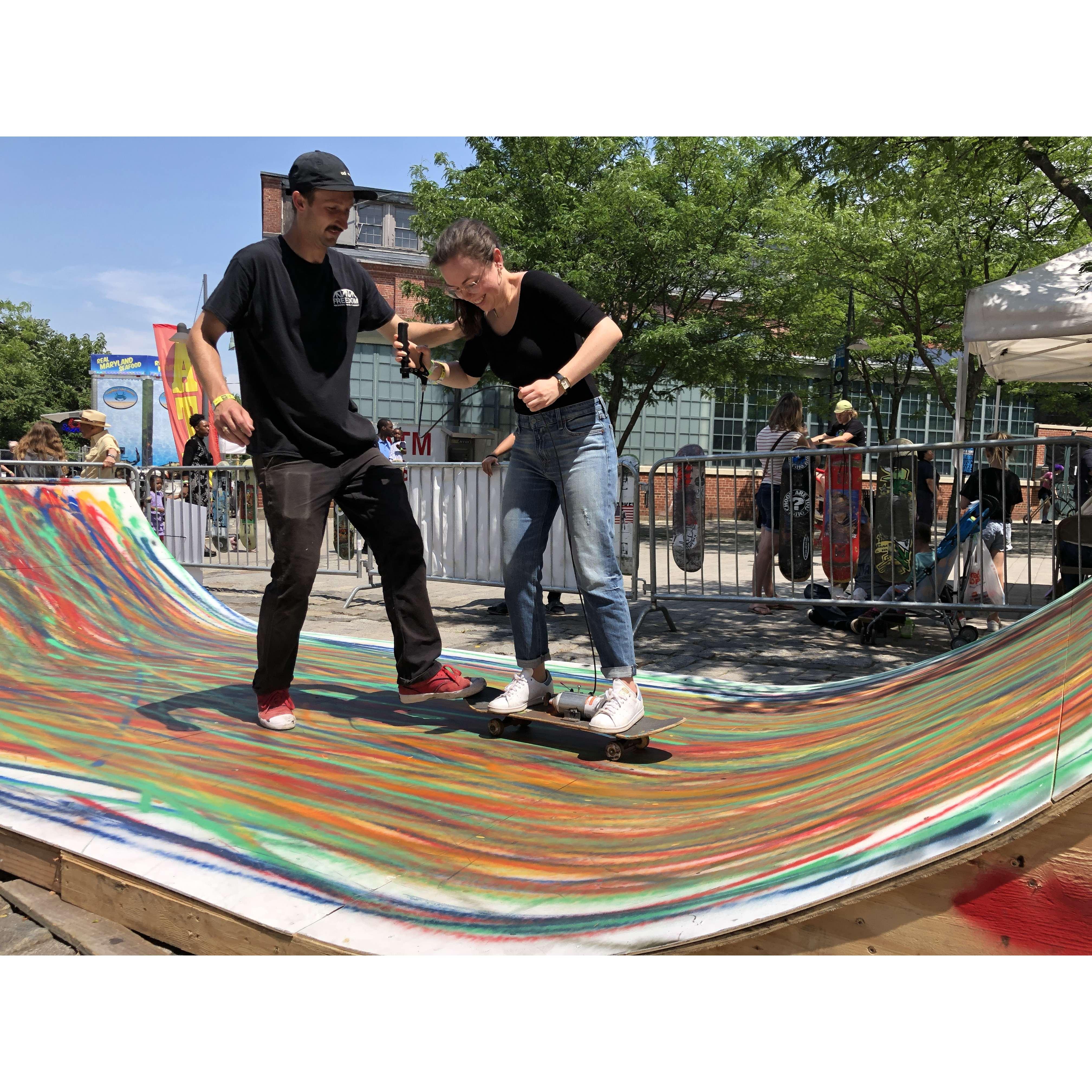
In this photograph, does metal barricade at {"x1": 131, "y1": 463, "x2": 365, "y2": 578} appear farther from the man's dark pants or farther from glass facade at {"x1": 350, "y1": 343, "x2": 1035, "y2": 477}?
glass facade at {"x1": 350, "y1": 343, "x2": 1035, "y2": 477}

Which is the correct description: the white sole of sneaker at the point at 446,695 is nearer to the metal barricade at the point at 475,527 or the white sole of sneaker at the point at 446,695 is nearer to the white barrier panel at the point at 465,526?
the metal barricade at the point at 475,527

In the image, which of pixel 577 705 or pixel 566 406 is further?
pixel 577 705

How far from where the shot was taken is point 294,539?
3641 millimetres

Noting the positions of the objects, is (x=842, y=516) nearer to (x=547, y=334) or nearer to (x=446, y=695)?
(x=446, y=695)

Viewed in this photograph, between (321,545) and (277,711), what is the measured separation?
73 cm

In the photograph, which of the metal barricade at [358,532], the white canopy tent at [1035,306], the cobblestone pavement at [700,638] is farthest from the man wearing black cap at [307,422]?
the white canopy tent at [1035,306]

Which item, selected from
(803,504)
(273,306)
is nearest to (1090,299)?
(803,504)

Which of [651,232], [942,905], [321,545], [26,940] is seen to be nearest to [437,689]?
[321,545]

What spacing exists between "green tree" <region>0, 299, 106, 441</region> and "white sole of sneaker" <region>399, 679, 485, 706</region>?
46.2 m

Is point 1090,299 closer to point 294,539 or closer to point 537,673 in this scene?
point 537,673

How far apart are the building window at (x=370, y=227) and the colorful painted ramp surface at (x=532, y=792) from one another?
116ft

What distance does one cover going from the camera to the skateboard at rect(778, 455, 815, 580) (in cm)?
702

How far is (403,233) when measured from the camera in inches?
1522

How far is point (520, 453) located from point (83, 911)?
2092 mm
